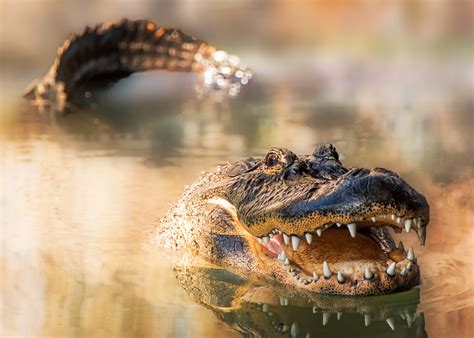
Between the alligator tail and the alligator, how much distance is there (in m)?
4.59

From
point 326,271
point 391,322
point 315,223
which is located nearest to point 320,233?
point 315,223

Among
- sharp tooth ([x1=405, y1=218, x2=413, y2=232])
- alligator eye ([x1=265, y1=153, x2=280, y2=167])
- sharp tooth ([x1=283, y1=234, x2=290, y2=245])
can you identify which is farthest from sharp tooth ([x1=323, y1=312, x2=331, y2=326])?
alligator eye ([x1=265, y1=153, x2=280, y2=167])

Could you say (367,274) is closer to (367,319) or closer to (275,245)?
(367,319)

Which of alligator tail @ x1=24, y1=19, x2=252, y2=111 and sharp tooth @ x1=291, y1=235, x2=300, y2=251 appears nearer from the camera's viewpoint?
sharp tooth @ x1=291, y1=235, x2=300, y2=251

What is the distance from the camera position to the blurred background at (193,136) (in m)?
4.61

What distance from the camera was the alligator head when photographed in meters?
3.99

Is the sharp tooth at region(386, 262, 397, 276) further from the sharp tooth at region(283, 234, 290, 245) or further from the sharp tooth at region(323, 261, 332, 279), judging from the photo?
the sharp tooth at region(283, 234, 290, 245)

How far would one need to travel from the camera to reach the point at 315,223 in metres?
4.11

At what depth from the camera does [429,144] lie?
7457mm

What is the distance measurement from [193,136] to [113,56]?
2.89 metres

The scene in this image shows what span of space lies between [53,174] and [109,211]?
3.38ft

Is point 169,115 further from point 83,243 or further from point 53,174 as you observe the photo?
point 83,243

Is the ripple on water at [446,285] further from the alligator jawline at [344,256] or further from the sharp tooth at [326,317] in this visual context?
the sharp tooth at [326,317]

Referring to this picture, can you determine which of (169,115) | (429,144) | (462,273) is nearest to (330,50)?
(169,115)
